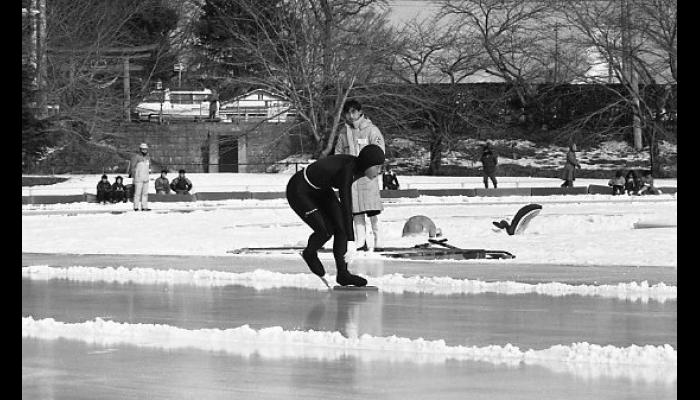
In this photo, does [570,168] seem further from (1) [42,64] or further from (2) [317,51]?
(1) [42,64]

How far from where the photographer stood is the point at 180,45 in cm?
6100

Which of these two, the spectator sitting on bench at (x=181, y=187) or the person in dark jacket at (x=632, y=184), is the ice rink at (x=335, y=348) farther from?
the person in dark jacket at (x=632, y=184)

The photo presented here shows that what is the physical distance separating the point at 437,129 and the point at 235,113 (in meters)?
9.13

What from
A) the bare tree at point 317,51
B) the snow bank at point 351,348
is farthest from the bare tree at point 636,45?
the snow bank at point 351,348

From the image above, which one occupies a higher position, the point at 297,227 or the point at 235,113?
the point at 235,113

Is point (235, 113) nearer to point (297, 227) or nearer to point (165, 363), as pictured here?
point (297, 227)

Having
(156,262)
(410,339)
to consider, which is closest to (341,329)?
(410,339)

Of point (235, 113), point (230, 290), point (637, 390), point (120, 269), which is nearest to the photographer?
point (637, 390)

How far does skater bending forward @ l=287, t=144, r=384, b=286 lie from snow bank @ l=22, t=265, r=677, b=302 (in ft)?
1.76

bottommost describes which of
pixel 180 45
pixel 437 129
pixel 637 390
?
pixel 637 390

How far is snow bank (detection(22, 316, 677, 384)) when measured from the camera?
25.6 feet

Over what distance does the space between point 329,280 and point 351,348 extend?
4.53 m

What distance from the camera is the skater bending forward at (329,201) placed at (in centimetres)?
1186

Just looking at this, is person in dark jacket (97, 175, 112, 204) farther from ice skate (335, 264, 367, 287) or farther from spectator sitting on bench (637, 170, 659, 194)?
ice skate (335, 264, 367, 287)
